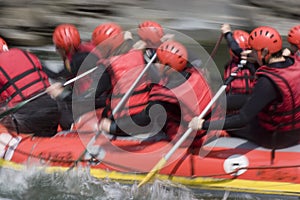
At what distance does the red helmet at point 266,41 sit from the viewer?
5.34 metres

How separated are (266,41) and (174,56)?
0.89 meters

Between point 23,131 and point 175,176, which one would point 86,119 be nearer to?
point 23,131

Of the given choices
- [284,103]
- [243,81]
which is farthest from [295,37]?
[284,103]

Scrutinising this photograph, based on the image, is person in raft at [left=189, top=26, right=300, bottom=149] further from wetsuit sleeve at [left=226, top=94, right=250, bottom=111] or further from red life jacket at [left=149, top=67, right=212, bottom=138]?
wetsuit sleeve at [left=226, top=94, right=250, bottom=111]

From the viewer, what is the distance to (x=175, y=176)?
5.70 m

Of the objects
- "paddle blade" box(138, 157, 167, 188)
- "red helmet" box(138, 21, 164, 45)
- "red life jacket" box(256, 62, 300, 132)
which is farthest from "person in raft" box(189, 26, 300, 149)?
"red helmet" box(138, 21, 164, 45)

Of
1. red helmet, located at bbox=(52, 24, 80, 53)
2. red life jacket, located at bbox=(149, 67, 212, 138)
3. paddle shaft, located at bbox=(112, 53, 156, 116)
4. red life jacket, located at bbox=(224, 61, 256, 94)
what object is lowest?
red life jacket, located at bbox=(149, 67, 212, 138)

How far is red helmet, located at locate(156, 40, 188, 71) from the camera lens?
216 inches

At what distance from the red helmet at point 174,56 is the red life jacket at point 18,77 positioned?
5.33 feet

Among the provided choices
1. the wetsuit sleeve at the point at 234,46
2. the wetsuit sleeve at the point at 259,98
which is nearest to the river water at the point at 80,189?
the wetsuit sleeve at the point at 259,98

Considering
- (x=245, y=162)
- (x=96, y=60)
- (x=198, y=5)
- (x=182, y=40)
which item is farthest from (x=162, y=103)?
(x=198, y=5)

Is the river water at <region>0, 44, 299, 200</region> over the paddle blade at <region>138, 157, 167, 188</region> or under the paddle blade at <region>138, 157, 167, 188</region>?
under

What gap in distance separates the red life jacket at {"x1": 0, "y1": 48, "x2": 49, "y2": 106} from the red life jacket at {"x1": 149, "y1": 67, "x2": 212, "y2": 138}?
1.54 meters

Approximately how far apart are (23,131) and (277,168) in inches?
112
